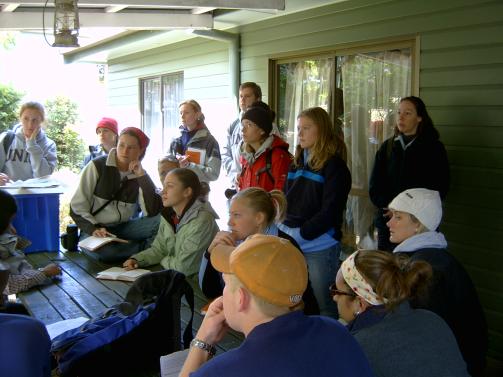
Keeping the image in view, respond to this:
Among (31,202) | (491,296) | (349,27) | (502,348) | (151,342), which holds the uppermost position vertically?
(349,27)

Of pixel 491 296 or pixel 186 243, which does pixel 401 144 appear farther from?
pixel 186 243

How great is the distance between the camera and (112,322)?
2.10m

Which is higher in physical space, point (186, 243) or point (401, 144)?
point (401, 144)

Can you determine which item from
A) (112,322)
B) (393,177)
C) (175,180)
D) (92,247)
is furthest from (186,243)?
(393,177)

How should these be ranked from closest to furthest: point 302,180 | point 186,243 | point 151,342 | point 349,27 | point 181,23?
1. point 151,342
2. point 186,243
3. point 302,180
4. point 349,27
5. point 181,23

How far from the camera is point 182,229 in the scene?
323 cm

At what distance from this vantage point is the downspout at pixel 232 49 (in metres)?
5.97

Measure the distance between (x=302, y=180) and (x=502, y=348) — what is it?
1799 millimetres

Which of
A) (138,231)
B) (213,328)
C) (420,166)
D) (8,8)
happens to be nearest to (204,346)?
(213,328)

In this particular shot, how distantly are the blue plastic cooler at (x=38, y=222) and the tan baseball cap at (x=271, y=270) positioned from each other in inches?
108

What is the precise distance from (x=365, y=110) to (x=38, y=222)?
2.70 meters

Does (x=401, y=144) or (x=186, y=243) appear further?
(x=401, y=144)

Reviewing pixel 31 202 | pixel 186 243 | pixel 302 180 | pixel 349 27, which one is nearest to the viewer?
pixel 186 243

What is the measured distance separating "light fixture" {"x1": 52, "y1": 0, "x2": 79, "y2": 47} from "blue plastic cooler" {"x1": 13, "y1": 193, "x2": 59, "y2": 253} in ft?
3.26
